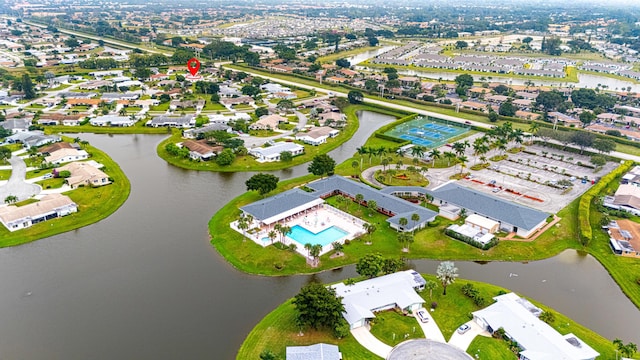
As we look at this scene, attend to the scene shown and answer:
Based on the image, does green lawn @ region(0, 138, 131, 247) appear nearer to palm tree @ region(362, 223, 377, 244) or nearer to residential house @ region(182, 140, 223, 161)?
residential house @ region(182, 140, 223, 161)

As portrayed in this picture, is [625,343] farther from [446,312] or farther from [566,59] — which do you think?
[566,59]

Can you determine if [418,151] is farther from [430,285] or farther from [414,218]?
[430,285]

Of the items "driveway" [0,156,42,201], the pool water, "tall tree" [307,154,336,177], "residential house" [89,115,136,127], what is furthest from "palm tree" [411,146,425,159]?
"residential house" [89,115,136,127]

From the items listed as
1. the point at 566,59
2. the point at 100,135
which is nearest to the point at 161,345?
the point at 100,135

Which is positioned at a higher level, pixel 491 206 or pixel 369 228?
pixel 491 206

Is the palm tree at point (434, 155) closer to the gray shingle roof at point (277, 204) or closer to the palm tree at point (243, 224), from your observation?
the gray shingle roof at point (277, 204)

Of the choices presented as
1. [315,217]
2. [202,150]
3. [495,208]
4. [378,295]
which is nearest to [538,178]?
[495,208]
